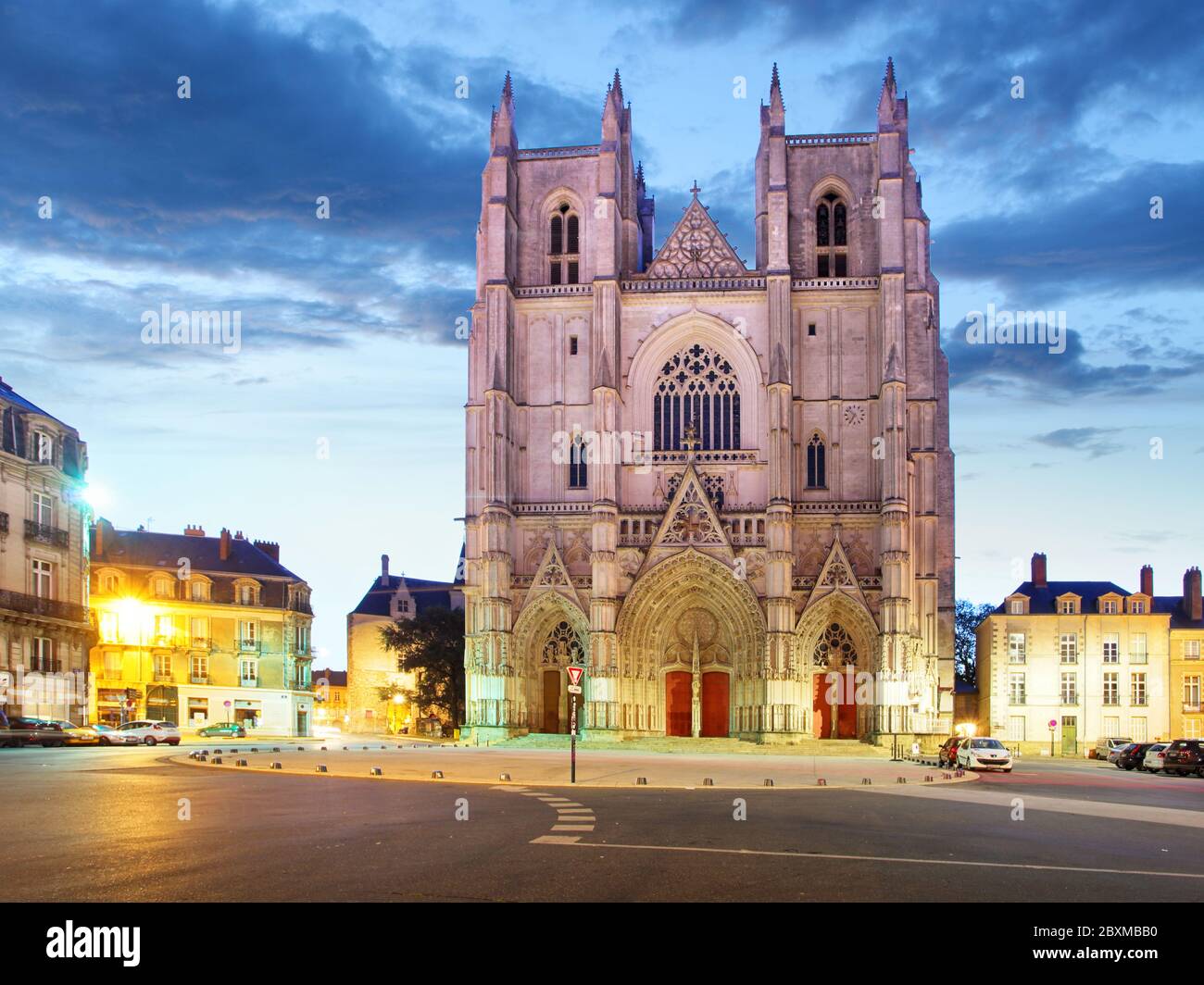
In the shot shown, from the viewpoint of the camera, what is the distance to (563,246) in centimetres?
5756

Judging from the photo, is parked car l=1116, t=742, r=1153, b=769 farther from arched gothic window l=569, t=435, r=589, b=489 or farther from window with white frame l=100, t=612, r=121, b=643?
window with white frame l=100, t=612, r=121, b=643

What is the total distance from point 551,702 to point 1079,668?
2705 cm

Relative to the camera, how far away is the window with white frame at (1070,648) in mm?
66500

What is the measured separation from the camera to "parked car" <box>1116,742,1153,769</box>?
44425mm

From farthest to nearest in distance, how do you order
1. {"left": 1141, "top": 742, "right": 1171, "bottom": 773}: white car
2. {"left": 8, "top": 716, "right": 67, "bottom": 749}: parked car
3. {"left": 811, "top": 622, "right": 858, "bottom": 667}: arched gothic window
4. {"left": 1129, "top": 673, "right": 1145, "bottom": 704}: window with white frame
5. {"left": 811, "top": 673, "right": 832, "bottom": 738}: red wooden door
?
1. {"left": 1129, "top": 673, "right": 1145, "bottom": 704}: window with white frame
2. {"left": 811, "top": 673, "right": 832, "bottom": 738}: red wooden door
3. {"left": 811, "top": 622, "right": 858, "bottom": 667}: arched gothic window
4. {"left": 1141, "top": 742, "right": 1171, "bottom": 773}: white car
5. {"left": 8, "top": 716, "right": 67, "bottom": 749}: parked car

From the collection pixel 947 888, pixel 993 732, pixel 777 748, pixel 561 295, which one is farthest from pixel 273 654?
pixel 947 888

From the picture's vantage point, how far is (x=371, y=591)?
335 feet

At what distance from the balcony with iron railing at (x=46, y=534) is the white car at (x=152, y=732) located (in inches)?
263

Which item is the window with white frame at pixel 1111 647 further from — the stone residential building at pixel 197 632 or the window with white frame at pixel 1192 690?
the stone residential building at pixel 197 632

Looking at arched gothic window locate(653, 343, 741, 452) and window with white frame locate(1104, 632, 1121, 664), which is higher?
arched gothic window locate(653, 343, 741, 452)

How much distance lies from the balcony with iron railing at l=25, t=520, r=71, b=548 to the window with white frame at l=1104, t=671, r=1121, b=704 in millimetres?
46624

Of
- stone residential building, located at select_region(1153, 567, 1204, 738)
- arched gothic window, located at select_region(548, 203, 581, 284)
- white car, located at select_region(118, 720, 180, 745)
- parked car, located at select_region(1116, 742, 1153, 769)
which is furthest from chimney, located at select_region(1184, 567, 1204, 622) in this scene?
white car, located at select_region(118, 720, 180, 745)

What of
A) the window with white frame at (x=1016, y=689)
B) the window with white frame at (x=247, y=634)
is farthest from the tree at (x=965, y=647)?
the window with white frame at (x=247, y=634)
